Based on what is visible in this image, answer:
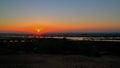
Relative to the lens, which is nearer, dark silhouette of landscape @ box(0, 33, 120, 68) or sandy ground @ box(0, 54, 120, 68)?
sandy ground @ box(0, 54, 120, 68)

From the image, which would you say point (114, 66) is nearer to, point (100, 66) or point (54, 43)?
point (100, 66)

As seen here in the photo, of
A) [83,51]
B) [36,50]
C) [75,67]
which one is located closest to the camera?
[75,67]

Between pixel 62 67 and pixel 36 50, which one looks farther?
pixel 36 50

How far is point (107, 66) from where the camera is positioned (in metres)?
17.9

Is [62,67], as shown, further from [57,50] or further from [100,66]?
[57,50]

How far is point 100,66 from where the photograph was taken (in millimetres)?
17922

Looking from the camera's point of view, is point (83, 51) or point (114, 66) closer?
point (114, 66)

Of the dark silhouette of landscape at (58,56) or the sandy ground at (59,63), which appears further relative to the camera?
the dark silhouette of landscape at (58,56)

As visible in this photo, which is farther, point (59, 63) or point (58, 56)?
point (58, 56)

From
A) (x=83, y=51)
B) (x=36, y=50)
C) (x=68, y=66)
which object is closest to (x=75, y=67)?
(x=68, y=66)

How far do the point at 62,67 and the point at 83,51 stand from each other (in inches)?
489

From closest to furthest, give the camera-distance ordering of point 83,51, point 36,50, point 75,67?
point 75,67 < point 83,51 < point 36,50

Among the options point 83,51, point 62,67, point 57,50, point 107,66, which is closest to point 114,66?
point 107,66

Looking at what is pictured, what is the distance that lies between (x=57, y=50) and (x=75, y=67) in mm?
13970
